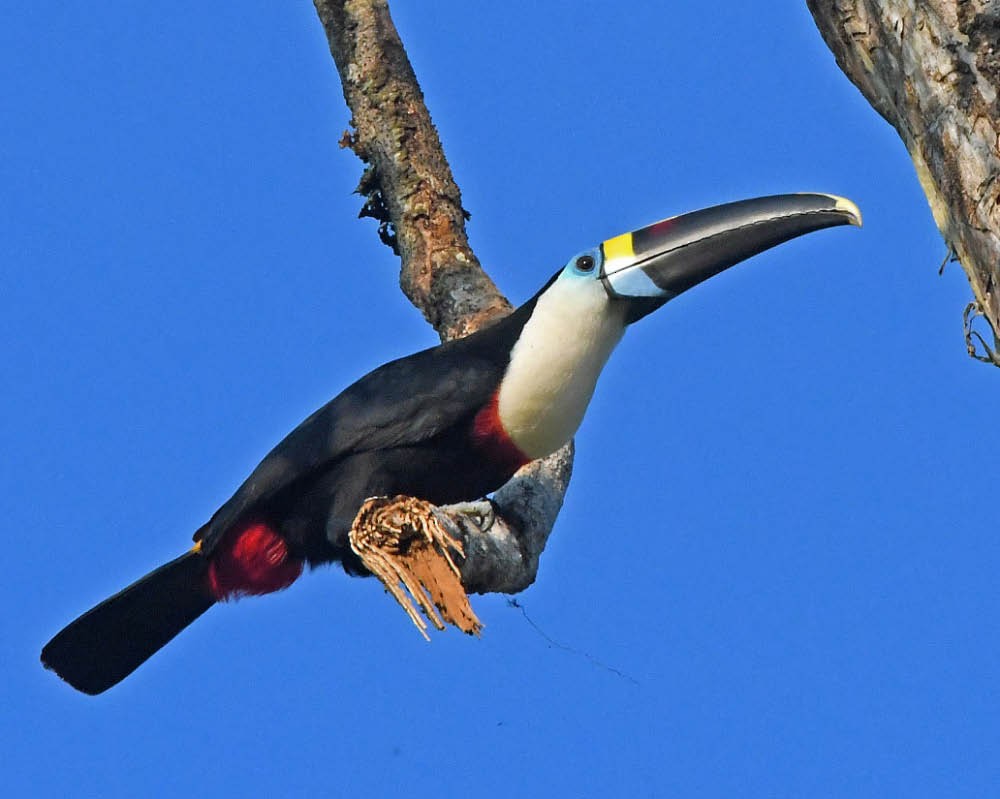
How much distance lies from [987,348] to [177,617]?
133 inches

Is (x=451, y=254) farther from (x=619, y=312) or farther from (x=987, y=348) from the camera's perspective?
(x=987, y=348)

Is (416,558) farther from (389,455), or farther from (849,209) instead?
(849,209)

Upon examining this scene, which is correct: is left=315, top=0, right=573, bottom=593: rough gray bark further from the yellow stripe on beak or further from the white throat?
the yellow stripe on beak

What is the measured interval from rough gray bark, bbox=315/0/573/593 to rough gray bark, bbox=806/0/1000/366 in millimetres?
2184

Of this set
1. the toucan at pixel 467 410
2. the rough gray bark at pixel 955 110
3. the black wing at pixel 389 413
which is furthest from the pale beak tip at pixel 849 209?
the black wing at pixel 389 413

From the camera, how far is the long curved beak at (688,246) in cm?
551

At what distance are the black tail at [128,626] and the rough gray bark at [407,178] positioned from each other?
153cm

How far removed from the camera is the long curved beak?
18.1ft

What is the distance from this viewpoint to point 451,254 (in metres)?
6.73

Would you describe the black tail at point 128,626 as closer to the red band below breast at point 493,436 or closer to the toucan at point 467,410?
the toucan at point 467,410

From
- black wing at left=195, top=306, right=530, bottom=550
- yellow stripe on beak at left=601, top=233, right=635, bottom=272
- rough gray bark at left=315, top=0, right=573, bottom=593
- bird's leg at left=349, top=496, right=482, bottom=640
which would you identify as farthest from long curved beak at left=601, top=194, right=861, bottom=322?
bird's leg at left=349, top=496, right=482, bottom=640

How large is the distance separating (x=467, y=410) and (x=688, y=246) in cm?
104

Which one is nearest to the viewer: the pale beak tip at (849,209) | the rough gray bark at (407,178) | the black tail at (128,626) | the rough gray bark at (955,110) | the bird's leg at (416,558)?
the rough gray bark at (955,110)

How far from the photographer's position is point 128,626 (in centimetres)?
594
